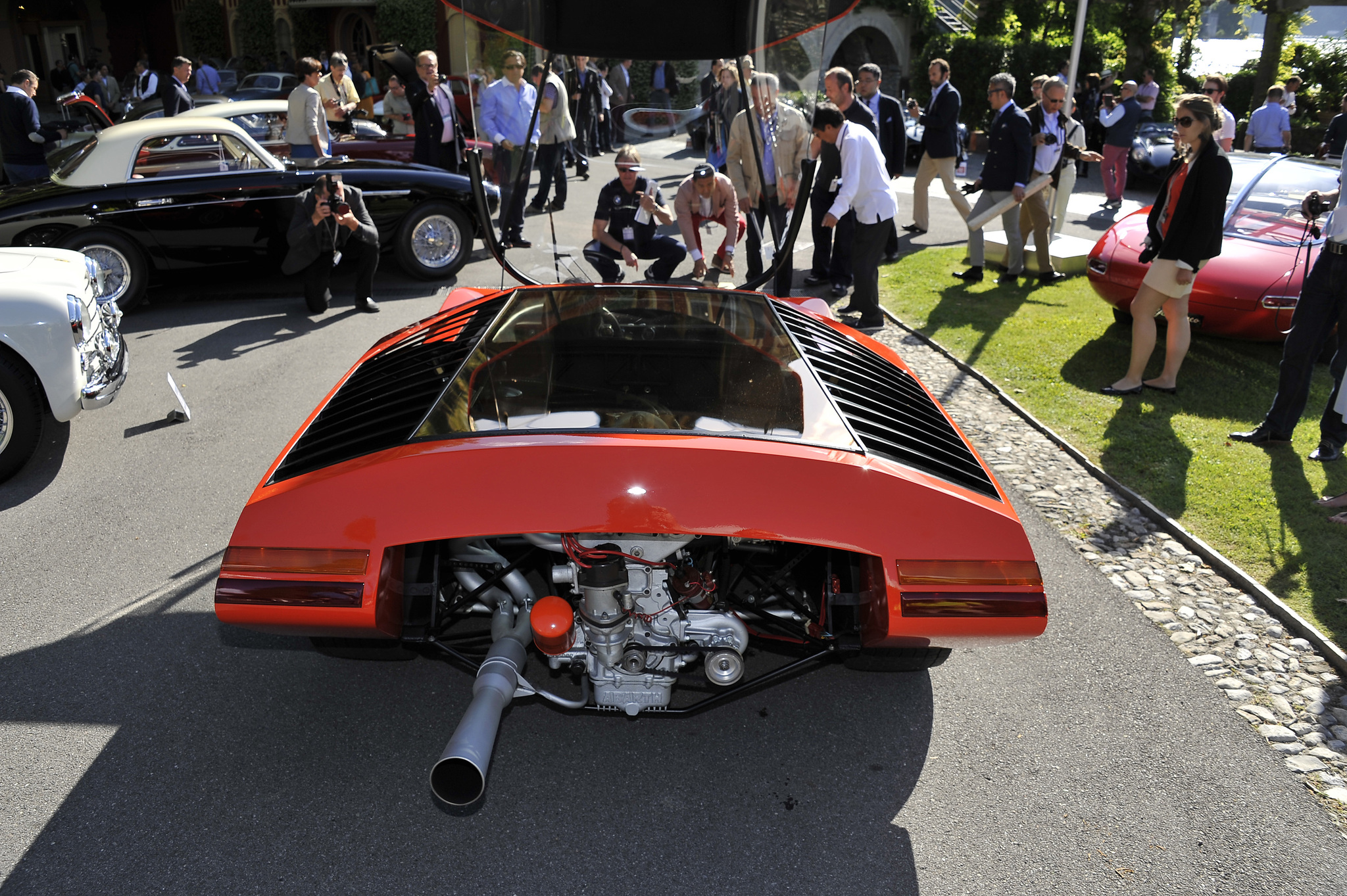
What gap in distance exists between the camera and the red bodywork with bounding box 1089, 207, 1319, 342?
21.7 feet

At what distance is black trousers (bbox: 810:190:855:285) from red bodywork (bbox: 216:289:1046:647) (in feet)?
21.0

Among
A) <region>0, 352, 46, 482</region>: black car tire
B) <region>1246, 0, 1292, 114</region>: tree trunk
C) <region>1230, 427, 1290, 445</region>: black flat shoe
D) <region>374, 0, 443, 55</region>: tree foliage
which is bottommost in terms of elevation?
<region>1230, 427, 1290, 445</region>: black flat shoe

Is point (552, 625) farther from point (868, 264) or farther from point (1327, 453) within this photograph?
point (868, 264)

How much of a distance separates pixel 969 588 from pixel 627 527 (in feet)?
3.01

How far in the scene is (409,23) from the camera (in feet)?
96.1

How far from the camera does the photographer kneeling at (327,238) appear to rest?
26.0ft

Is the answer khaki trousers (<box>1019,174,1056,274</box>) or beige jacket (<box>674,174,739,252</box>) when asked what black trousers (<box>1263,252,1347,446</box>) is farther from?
khaki trousers (<box>1019,174,1056,274</box>)

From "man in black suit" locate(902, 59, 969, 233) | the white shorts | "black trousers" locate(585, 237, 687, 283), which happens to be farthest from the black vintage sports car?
the white shorts

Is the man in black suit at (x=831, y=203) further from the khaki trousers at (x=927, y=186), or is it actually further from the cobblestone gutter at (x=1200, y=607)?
the cobblestone gutter at (x=1200, y=607)

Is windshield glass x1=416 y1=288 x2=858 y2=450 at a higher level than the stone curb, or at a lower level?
higher

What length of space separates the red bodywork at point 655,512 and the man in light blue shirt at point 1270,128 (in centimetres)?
1334

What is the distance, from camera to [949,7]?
2889cm

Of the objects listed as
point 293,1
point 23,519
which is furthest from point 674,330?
point 293,1

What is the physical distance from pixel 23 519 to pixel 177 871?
2870mm
